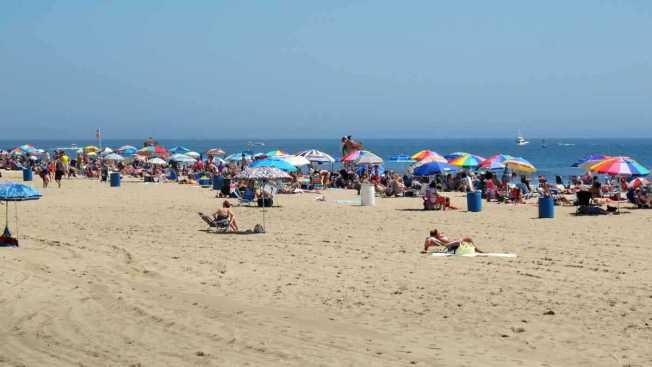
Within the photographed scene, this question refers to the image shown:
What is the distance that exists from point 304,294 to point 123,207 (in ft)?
39.9

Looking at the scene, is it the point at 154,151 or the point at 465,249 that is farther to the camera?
the point at 154,151

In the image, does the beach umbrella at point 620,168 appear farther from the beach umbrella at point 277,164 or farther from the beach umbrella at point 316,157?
the beach umbrella at point 316,157

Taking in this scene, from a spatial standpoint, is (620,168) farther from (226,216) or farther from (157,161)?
(157,161)

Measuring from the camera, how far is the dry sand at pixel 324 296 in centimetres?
689

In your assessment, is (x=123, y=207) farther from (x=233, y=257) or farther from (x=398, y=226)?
(x=233, y=257)

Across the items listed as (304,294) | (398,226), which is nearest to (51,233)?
(398,226)

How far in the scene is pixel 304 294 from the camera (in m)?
9.38

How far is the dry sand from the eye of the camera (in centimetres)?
689

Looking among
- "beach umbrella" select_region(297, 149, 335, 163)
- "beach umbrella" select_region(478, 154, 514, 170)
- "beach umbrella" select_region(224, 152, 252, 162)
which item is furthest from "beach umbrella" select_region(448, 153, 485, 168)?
"beach umbrella" select_region(224, 152, 252, 162)

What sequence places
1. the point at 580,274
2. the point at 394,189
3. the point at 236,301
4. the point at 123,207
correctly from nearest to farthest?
1. the point at 236,301
2. the point at 580,274
3. the point at 123,207
4. the point at 394,189

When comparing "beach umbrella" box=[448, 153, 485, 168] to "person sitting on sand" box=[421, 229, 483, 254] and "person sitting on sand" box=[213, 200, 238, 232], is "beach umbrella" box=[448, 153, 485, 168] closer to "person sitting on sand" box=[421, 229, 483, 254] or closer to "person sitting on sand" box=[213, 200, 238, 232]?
"person sitting on sand" box=[213, 200, 238, 232]

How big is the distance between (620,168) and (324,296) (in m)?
11.2

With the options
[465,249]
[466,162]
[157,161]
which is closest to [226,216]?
[465,249]

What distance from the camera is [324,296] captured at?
9258 millimetres
